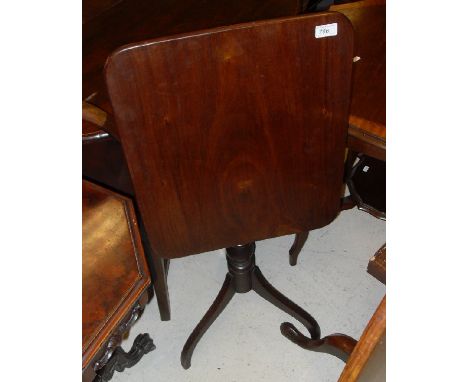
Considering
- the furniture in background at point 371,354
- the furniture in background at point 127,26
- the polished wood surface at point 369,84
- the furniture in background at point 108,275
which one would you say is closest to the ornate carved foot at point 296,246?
the furniture in background at point 127,26

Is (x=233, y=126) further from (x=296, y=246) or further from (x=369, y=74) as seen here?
(x=296, y=246)

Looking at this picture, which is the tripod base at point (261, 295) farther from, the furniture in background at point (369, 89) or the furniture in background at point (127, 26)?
the furniture in background at point (369, 89)

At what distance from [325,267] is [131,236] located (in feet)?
3.73

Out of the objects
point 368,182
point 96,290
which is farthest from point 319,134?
point 368,182

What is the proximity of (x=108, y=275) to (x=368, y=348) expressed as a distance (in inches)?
18.7

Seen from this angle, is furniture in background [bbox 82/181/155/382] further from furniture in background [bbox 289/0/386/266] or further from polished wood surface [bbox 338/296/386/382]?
furniture in background [bbox 289/0/386/266]

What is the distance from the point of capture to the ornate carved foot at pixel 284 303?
1.63 metres

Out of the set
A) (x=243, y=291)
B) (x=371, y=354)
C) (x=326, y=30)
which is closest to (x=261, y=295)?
(x=243, y=291)

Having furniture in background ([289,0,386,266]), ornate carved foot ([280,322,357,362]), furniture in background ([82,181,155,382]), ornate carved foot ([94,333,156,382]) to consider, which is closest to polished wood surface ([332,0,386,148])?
furniture in background ([289,0,386,266])

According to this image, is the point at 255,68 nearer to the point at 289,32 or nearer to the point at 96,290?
the point at 289,32

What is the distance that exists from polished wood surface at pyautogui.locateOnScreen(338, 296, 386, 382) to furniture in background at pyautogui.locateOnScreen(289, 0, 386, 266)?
0.60 m

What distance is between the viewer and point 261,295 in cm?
168

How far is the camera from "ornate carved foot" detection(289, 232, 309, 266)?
1.80 m

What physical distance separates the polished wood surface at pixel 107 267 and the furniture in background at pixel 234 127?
98mm
